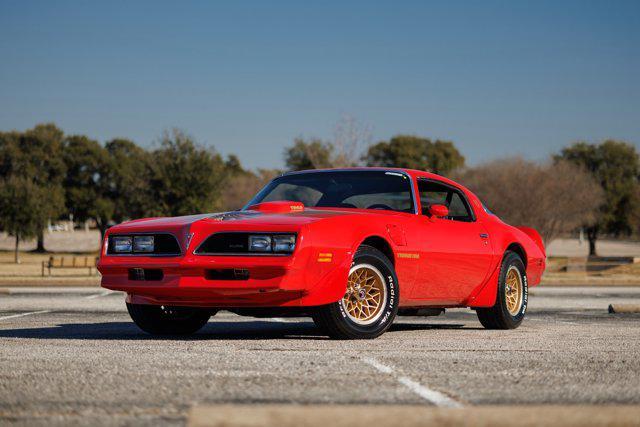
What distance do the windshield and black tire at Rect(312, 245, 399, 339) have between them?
978mm

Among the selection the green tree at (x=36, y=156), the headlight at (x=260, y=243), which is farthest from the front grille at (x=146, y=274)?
the green tree at (x=36, y=156)

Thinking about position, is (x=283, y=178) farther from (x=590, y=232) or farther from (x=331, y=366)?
(x=590, y=232)

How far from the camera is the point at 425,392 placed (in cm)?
504

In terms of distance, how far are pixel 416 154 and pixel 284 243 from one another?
90065mm

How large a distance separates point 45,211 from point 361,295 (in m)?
63.0

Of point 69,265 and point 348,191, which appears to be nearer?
point 348,191

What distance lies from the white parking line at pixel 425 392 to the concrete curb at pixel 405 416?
0.51 metres

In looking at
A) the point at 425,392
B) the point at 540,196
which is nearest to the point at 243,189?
the point at 540,196

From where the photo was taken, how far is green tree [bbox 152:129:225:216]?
50750 mm

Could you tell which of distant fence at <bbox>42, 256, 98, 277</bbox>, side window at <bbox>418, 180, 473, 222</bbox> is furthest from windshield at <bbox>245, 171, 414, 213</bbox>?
distant fence at <bbox>42, 256, 98, 277</bbox>

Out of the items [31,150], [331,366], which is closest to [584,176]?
[31,150]

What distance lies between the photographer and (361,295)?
8281 mm

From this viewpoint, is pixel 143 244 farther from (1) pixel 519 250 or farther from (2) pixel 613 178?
(2) pixel 613 178

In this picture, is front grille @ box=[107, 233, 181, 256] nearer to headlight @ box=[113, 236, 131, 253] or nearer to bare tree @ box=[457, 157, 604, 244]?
headlight @ box=[113, 236, 131, 253]
